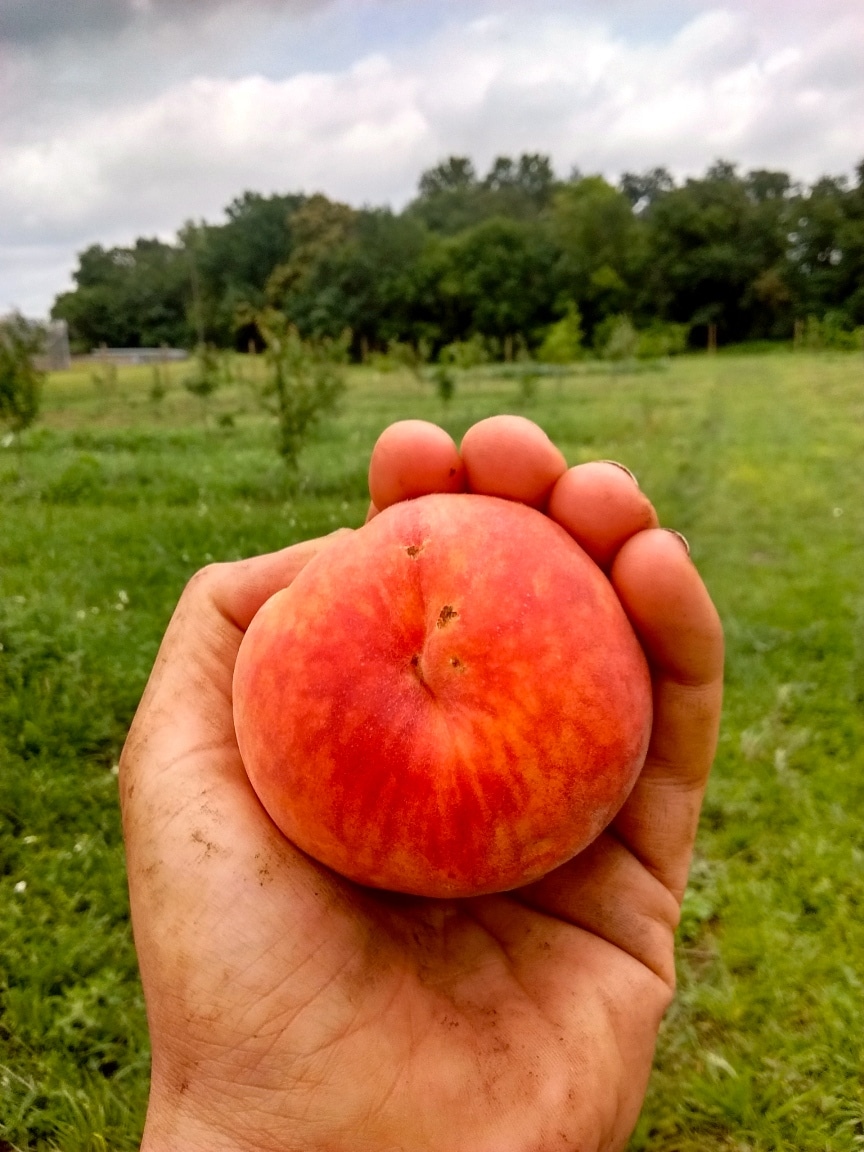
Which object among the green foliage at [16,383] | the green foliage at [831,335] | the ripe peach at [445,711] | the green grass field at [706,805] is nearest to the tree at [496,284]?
the green foliage at [831,335]

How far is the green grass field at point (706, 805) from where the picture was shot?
221cm

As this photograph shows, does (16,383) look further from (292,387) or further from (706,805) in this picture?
(706,805)

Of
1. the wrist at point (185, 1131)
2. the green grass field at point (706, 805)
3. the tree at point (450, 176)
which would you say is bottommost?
the green grass field at point (706, 805)

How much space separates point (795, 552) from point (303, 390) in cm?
453

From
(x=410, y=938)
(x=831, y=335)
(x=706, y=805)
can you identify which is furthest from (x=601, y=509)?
(x=831, y=335)

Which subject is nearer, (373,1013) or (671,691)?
(373,1013)

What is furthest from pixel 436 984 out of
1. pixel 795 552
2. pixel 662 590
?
pixel 795 552

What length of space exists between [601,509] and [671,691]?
1.21ft

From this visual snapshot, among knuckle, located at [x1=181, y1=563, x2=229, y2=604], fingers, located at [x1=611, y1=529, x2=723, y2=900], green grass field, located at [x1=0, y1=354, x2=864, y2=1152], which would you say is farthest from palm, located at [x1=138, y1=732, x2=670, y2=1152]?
green grass field, located at [x1=0, y1=354, x2=864, y2=1152]

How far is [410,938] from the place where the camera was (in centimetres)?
150

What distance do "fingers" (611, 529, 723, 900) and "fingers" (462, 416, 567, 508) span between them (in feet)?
0.58

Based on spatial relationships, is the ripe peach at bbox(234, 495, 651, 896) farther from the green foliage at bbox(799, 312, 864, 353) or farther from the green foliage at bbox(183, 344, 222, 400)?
the green foliage at bbox(799, 312, 864, 353)

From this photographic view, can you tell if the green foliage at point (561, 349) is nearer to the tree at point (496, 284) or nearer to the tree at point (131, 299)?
the tree at point (496, 284)

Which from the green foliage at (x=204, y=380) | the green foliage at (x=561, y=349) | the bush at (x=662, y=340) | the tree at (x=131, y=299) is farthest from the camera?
the tree at (x=131, y=299)
